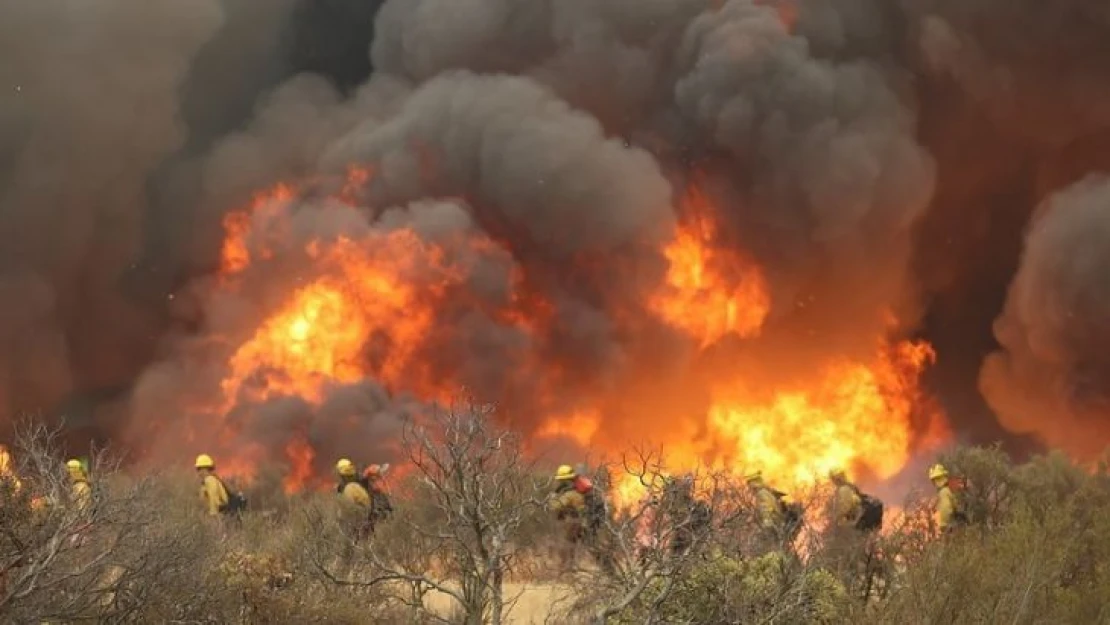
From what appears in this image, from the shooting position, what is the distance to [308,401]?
25.6 meters

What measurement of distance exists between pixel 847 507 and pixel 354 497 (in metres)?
6.48

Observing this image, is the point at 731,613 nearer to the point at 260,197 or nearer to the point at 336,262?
the point at 336,262

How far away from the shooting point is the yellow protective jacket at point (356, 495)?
48.9ft

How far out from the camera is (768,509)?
1237cm

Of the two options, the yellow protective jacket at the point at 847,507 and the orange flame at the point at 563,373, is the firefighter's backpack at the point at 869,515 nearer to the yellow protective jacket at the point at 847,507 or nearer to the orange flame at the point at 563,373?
the yellow protective jacket at the point at 847,507

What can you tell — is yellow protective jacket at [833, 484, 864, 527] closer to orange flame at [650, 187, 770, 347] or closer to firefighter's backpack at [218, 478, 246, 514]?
firefighter's backpack at [218, 478, 246, 514]

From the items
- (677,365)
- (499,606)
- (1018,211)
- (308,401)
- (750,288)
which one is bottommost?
(499,606)

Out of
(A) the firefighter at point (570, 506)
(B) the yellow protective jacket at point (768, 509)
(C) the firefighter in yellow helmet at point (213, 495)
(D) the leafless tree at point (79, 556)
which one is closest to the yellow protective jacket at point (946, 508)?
(B) the yellow protective jacket at point (768, 509)

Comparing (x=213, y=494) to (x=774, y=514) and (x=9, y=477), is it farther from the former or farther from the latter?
(x=774, y=514)

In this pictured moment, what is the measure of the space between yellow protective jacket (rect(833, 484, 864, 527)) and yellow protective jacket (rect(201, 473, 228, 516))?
8.20m

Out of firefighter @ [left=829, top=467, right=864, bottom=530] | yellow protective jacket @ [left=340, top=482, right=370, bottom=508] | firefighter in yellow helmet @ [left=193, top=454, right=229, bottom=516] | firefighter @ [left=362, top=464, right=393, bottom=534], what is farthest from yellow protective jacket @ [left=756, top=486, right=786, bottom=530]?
firefighter in yellow helmet @ [left=193, top=454, right=229, bottom=516]

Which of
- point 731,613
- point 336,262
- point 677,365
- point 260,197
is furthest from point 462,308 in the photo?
point 731,613

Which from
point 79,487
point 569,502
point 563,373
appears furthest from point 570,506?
point 563,373

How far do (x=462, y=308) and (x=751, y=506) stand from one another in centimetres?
1668
